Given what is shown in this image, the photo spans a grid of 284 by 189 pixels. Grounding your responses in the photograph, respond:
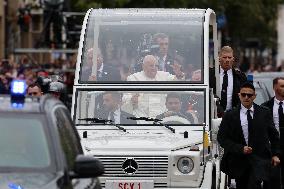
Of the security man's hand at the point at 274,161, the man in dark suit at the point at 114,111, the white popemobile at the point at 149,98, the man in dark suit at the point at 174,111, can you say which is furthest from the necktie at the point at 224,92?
the man in dark suit at the point at 114,111

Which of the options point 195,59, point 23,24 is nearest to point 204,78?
point 195,59

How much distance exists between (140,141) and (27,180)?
16.3ft

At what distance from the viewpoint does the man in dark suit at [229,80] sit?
1741 centimetres

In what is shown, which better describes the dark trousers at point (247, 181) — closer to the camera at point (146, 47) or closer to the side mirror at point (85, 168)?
the camera at point (146, 47)

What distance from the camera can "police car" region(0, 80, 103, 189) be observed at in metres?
9.27

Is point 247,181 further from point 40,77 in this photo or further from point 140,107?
point 40,77

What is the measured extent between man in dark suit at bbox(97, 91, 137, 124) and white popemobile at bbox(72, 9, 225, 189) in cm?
1

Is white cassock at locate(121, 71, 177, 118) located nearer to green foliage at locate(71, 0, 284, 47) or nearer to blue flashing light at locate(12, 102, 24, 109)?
blue flashing light at locate(12, 102, 24, 109)

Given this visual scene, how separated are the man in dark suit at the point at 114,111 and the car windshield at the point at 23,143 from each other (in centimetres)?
508

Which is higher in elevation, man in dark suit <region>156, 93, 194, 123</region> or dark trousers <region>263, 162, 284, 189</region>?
man in dark suit <region>156, 93, 194, 123</region>

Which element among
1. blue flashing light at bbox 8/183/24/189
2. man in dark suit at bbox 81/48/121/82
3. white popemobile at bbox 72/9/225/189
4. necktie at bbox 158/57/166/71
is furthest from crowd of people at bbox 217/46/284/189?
blue flashing light at bbox 8/183/24/189

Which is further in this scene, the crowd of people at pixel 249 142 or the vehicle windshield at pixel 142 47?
the vehicle windshield at pixel 142 47

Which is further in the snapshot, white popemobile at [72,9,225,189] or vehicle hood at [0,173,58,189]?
white popemobile at [72,9,225,189]

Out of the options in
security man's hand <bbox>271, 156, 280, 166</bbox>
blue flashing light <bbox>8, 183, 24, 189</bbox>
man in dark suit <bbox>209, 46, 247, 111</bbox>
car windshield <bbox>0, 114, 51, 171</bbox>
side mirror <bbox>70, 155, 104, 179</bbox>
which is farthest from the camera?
man in dark suit <bbox>209, 46, 247, 111</bbox>
